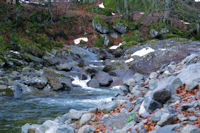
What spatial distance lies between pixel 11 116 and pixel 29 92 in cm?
428

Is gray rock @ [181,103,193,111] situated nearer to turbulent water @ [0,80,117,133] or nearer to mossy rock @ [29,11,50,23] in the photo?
turbulent water @ [0,80,117,133]

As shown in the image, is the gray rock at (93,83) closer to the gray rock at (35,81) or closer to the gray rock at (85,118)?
the gray rock at (35,81)

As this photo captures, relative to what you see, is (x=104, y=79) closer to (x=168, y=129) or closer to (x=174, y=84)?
(x=174, y=84)

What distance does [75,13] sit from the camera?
3691 centimetres

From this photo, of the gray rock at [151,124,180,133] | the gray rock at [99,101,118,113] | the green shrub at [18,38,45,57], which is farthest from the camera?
the green shrub at [18,38,45,57]

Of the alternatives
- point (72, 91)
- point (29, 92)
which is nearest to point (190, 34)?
point (72, 91)

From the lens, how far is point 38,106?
373 inches

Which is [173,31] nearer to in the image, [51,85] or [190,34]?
[190,34]

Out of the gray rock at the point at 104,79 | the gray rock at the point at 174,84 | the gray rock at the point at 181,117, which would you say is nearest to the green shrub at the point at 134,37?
the gray rock at the point at 104,79

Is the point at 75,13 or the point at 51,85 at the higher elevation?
the point at 75,13

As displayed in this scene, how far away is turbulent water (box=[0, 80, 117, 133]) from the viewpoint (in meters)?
7.27

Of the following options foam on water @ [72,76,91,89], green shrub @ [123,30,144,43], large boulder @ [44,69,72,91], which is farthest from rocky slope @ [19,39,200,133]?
green shrub @ [123,30,144,43]

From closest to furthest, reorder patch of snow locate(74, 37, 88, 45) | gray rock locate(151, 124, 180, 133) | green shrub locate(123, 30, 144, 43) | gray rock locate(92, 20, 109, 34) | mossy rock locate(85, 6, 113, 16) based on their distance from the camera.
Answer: gray rock locate(151, 124, 180, 133) → patch of snow locate(74, 37, 88, 45) → green shrub locate(123, 30, 144, 43) → gray rock locate(92, 20, 109, 34) → mossy rock locate(85, 6, 113, 16)

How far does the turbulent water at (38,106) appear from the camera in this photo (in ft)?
23.9
